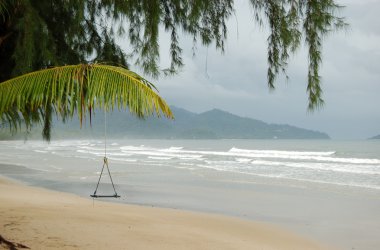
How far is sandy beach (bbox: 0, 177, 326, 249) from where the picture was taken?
4992 mm

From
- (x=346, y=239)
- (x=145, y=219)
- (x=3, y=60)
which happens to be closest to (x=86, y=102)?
(x=3, y=60)

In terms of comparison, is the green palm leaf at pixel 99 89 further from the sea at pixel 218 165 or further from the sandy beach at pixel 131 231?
the sandy beach at pixel 131 231

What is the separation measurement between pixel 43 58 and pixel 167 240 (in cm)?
336

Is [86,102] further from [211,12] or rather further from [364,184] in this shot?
[364,184]

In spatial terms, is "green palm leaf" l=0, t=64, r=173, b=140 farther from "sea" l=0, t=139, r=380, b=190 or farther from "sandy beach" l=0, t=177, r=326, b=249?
"sandy beach" l=0, t=177, r=326, b=249

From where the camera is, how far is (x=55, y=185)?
14.4 meters

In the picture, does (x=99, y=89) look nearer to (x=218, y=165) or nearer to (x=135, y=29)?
(x=135, y=29)

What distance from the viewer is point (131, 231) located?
6285 millimetres

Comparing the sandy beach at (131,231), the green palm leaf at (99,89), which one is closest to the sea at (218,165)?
the green palm leaf at (99,89)

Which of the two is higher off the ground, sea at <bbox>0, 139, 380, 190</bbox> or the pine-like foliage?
the pine-like foliage

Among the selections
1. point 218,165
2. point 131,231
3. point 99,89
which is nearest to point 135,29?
point 99,89

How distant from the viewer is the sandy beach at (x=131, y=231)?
4992mm

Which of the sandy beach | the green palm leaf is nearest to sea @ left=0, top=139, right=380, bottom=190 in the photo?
the green palm leaf

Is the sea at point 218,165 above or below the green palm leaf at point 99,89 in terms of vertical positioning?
below
